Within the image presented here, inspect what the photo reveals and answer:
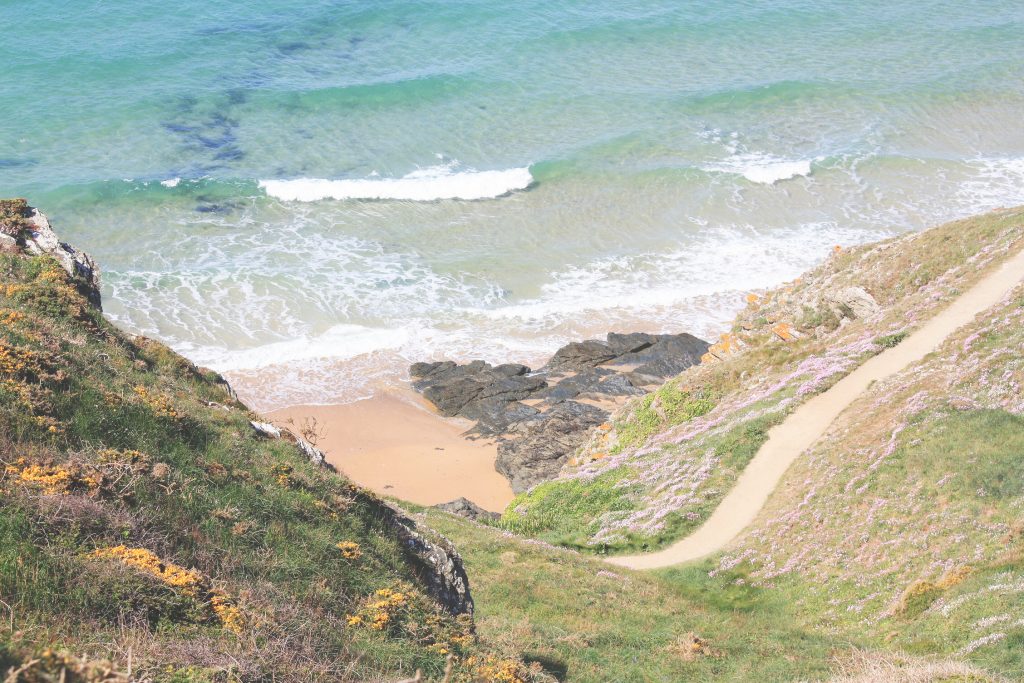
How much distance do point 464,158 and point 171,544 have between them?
5487 cm

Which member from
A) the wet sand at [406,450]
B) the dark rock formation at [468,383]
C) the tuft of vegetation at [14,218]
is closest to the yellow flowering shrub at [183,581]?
the tuft of vegetation at [14,218]

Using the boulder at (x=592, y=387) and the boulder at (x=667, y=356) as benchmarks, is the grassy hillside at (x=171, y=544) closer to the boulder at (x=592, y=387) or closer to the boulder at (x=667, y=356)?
the boulder at (x=592, y=387)

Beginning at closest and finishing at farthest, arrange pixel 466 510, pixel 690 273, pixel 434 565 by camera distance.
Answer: pixel 434 565 < pixel 466 510 < pixel 690 273

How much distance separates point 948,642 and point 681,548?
354 inches

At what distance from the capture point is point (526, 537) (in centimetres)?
2595

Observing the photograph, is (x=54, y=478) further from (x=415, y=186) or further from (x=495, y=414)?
(x=415, y=186)

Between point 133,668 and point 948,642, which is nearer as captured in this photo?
point 133,668

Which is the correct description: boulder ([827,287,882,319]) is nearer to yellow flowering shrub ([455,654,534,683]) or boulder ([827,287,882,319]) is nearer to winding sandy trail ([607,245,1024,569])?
winding sandy trail ([607,245,1024,569])

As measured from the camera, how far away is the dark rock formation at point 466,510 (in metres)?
27.5

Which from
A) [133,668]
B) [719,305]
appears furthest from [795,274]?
[133,668]

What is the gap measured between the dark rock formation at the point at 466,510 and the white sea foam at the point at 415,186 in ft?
110

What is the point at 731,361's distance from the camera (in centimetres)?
3194

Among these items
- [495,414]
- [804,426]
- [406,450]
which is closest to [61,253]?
[406,450]

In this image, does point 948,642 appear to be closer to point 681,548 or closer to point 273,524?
point 681,548
